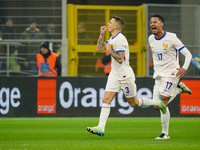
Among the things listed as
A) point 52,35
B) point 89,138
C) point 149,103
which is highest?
point 52,35

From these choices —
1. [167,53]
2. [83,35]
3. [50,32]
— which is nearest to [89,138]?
[167,53]

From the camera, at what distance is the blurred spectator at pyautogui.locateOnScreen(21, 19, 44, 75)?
18.0 metres

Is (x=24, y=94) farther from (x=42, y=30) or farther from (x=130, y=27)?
(x=130, y=27)

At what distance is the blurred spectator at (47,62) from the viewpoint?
57.4 ft

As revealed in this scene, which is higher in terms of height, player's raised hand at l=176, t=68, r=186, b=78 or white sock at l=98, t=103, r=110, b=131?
player's raised hand at l=176, t=68, r=186, b=78

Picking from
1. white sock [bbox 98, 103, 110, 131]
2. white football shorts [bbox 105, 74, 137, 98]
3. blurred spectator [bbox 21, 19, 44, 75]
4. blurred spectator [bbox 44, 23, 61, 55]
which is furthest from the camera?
blurred spectator [bbox 44, 23, 61, 55]

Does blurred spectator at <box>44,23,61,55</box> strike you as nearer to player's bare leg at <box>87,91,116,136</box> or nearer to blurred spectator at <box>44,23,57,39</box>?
blurred spectator at <box>44,23,57,39</box>

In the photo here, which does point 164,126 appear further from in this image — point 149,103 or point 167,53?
point 167,53

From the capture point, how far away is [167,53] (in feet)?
35.3

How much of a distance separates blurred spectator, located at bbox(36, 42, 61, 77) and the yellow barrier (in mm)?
1124

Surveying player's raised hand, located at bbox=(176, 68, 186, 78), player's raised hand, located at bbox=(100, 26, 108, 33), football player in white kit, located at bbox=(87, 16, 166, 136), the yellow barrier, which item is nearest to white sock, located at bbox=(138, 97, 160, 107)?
football player in white kit, located at bbox=(87, 16, 166, 136)

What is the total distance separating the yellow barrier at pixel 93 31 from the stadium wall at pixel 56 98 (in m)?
1.35

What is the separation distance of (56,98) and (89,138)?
7028 mm

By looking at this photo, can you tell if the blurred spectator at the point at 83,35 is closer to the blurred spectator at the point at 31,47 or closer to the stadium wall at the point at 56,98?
the blurred spectator at the point at 31,47
